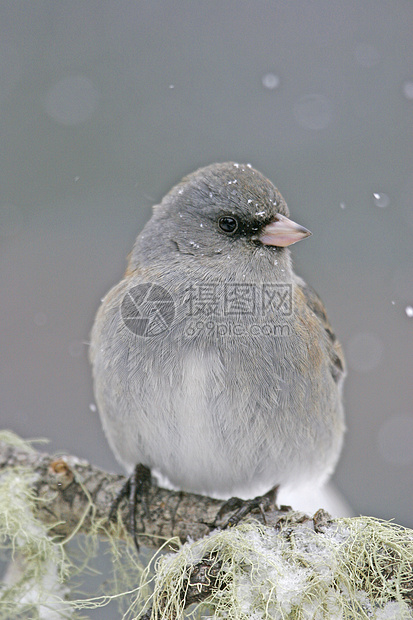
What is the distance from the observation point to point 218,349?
1903mm

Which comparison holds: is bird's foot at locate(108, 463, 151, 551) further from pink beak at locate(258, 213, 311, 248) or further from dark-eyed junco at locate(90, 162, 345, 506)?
pink beak at locate(258, 213, 311, 248)

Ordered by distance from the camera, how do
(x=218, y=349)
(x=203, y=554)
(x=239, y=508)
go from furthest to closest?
(x=239, y=508)
(x=218, y=349)
(x=203, y=554)

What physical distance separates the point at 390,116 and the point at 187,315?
91.5 inches

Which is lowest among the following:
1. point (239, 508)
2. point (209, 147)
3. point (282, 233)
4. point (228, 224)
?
point (239, 508)

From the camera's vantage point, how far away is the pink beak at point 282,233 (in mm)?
1951

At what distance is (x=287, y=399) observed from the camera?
198 cm

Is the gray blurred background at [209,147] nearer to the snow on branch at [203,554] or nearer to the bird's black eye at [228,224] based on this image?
the snow on branch at [203,554]

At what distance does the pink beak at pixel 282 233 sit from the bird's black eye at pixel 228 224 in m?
0.10

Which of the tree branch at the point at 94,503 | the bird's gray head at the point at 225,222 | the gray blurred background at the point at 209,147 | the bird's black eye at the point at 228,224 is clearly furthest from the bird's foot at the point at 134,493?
the gray blurred background at the point at 209,147

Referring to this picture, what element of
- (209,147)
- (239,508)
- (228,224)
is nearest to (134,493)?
(239,508)

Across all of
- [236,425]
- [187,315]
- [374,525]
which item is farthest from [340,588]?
[187,315]

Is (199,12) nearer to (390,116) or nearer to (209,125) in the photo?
(209,125)

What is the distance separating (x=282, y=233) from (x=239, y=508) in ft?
3.18

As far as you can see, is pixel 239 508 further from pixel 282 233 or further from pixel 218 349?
pixel 282 233
